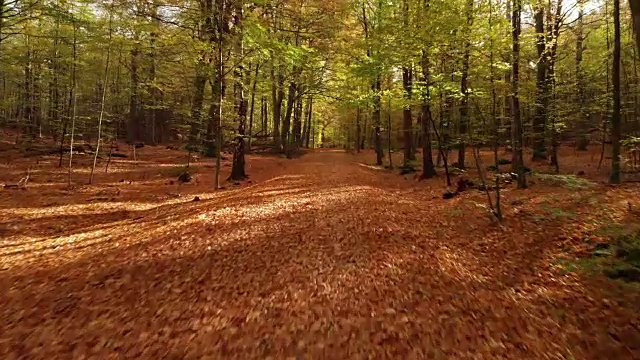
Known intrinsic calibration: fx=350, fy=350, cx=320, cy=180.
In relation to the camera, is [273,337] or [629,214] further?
[629,214]

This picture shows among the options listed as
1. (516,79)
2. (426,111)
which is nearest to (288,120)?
(426,111)

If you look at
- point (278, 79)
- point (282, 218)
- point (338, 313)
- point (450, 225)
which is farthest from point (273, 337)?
point (278, 79)

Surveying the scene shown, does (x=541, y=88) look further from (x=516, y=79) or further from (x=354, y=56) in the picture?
(x=354, y=56)

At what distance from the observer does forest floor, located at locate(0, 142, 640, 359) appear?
3.95m

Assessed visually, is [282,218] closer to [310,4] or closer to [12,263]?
[12,263]

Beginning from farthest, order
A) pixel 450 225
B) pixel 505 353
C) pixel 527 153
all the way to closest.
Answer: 1. pixel 527 153
2. pixel 450 225
3. pixel 505 353

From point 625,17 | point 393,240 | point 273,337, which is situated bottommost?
point 273,337

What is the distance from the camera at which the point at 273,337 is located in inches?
160

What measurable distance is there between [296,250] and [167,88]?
18.7 metres

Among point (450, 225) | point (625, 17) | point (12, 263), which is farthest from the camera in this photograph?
point (625, 17)

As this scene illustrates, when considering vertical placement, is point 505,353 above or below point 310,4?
below

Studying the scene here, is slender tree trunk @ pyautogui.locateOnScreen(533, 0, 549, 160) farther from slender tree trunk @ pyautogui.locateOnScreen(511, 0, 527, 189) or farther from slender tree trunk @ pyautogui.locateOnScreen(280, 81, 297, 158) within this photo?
slender tree trunk @ pyautogui.locateOnScreen(280, 81, 297, 158)

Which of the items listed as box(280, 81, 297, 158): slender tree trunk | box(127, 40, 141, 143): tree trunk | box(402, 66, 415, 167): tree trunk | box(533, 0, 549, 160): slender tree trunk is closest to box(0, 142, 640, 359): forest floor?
box(533, 0, 549, 160): slender tree trunk

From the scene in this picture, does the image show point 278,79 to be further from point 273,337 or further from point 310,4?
point 273,337
